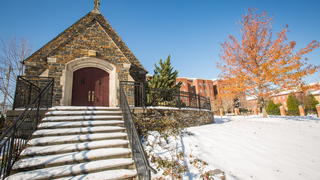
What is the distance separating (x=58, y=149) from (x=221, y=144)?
507 centimetres

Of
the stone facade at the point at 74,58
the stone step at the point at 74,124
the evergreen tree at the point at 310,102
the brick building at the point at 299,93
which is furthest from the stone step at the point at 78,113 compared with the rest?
the evergreen tree at the point at 310,102

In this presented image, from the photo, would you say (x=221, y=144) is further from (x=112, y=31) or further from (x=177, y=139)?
(x=112, y=31)

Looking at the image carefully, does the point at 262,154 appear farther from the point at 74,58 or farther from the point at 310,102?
the point at 310,102

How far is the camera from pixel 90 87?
328 inches

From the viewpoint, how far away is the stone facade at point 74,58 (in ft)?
24.6

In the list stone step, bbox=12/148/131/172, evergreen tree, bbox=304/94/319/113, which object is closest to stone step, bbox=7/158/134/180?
stone step, bbox=12/148/131/172

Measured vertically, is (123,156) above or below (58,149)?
below

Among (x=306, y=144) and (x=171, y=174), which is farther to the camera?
(x=306, y=144)

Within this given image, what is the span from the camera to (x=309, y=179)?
3307 millimetres

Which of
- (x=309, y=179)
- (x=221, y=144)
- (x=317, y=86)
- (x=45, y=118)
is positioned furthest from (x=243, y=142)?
(x=317, y=86)

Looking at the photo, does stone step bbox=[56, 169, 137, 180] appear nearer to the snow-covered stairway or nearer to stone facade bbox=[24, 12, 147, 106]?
the snow-covered stairway

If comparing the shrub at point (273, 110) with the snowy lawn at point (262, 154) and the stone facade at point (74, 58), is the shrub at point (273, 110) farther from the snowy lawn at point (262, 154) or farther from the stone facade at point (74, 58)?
the stone facade at point (74, 58)

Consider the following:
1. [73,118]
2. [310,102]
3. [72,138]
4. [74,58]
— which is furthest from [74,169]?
[310,102]

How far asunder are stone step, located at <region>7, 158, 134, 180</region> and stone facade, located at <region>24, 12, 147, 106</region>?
5006 millimetres
